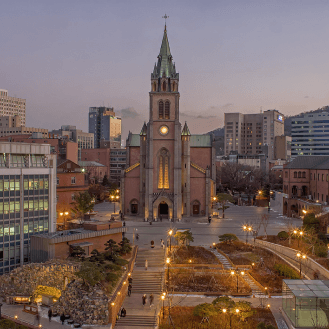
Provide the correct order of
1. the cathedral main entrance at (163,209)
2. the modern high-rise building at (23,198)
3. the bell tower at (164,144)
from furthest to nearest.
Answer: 1. the cathedral main entrance at (163,209)
2. the bell tower at (164,144)
3. the modern high-rise building at (23,198)

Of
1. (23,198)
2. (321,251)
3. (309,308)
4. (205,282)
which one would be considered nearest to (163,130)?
(23,198)

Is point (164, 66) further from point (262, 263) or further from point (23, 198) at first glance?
point (262, 263)

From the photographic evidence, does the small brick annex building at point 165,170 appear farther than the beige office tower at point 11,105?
No

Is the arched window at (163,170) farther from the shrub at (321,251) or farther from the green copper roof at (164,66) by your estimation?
the shrub at (321,251)

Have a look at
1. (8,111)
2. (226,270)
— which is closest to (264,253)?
(226,270)

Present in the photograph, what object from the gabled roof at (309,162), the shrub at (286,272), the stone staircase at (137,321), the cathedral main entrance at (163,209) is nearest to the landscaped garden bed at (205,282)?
the shrub at (286,272)

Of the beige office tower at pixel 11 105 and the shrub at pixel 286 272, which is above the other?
the beige office tower at pixel 11 105

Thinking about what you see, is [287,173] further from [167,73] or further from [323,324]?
[323,324]

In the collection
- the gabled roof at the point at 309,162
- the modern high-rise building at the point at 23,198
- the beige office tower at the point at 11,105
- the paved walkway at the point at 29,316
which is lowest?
the paved walkway at the point at 29,316
